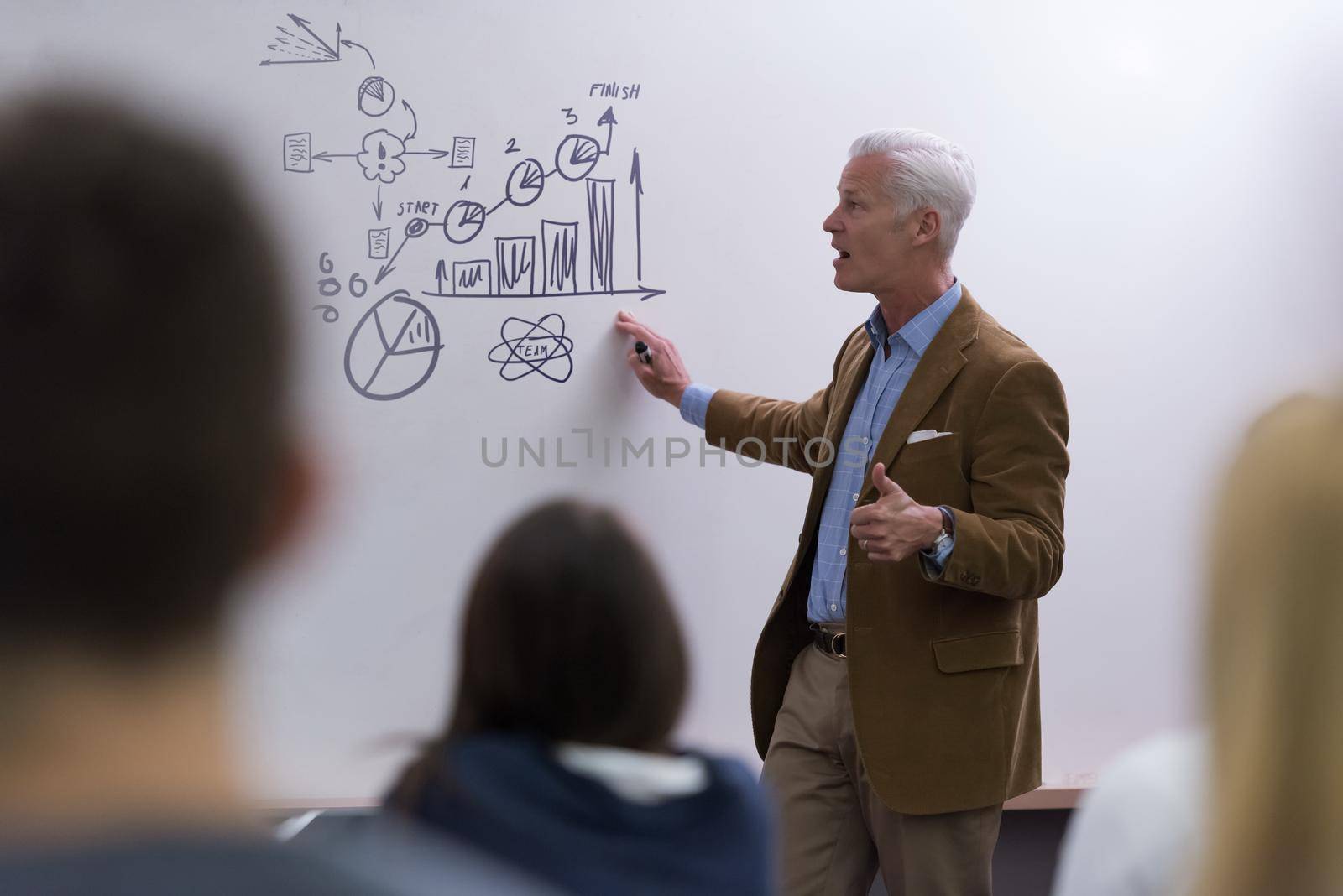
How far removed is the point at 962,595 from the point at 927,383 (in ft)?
1.20

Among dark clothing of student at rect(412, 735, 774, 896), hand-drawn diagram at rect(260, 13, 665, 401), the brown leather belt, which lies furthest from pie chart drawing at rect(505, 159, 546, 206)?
dark clothing of student at rect(412, 735, 774, 896)

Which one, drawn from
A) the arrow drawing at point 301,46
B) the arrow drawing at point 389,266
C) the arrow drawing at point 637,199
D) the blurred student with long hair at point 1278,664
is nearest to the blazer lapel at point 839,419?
the arrow drawing at point 637,199

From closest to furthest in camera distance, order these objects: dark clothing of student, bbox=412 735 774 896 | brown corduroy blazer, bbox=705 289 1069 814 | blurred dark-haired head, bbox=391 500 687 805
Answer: dark clothing of student, bbox=412 735 774 896 → blurred dark-haired head, bbox=391 500 687 805 → brown corduroy blazer, bbox=705 289 1069 814

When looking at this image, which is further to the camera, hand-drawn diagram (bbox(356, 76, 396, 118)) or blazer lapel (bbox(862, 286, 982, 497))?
hand-drawn diagram (bbox(356, 76, 396, 118))

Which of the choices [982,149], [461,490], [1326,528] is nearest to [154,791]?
[1326,528]

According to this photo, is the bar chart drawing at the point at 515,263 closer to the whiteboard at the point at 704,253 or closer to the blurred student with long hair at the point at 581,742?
the whiteboard at the point at 704,253

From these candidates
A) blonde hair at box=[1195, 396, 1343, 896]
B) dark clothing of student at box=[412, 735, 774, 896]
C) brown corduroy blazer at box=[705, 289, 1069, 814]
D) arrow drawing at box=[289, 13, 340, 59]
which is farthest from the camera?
arrow drawing at box=[289, 13, 340, 59]

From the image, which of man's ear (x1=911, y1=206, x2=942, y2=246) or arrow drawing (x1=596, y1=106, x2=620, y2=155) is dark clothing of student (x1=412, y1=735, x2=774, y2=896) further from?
arrow drawing (x1=596, y1=106, x2=620, y2=155)

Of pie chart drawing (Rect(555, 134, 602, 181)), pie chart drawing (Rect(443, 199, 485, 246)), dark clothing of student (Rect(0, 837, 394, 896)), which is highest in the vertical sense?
pie chart drawing (Rect(555, 134, 602, 181))

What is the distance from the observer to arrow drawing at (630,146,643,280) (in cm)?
256

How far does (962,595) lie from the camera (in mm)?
2143

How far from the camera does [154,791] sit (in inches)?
18.8

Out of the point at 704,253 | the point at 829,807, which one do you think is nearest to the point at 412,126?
the point at 704,253

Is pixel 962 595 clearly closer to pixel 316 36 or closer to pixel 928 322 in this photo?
pixel 928 322
